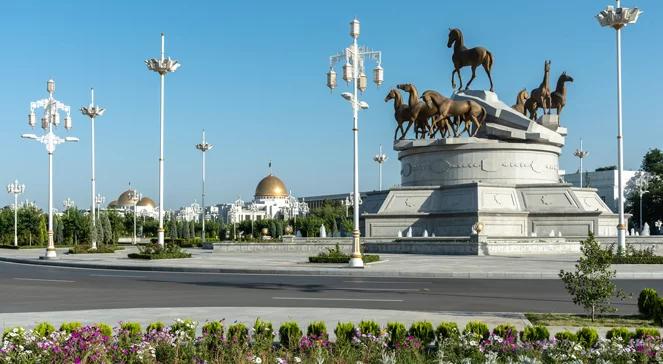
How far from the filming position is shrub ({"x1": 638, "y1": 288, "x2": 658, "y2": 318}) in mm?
11859

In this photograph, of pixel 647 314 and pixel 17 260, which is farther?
pixel 17 260

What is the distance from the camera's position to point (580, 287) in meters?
12.1

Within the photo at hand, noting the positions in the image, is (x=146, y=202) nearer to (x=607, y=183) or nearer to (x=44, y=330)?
(x=607, y=183)

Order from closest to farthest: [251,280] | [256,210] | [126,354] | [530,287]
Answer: [126,354]
[530,287]
[251,280]
[256,210]

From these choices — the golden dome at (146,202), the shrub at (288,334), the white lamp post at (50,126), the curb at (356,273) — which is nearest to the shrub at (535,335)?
the shrub at (288,334)

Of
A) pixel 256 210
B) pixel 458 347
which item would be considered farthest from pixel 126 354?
pixel 256 210

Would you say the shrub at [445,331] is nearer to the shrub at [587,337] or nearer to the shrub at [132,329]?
the shrub at [587,337]

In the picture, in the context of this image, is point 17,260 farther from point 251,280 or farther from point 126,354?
point 126,354

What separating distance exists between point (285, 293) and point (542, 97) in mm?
38940

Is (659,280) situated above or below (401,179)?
below

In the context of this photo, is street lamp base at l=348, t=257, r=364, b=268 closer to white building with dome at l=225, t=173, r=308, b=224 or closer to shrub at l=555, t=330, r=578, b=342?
shrub at l=555, t=330, r=578, b=342

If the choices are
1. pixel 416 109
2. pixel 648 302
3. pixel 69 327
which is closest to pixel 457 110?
pixel 416 109

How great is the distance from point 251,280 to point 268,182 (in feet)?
491

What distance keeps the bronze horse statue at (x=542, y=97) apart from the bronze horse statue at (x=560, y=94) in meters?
0.86
